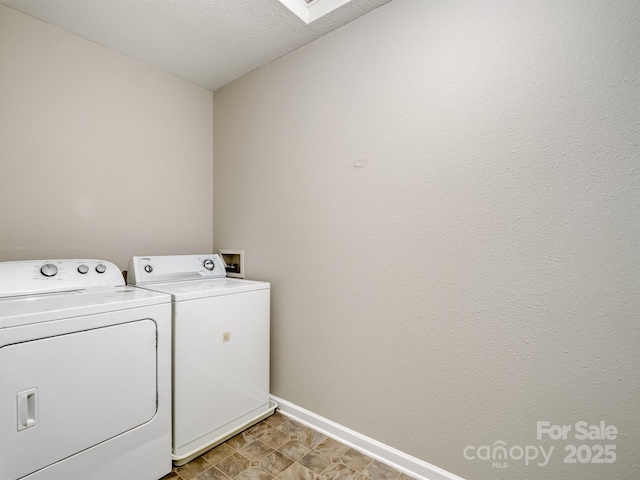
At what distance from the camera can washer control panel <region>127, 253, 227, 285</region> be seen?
1820mm

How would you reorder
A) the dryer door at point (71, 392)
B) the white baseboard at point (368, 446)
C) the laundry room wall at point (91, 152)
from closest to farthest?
the dryer door at point (71, 392) → the white baseboard at point (368, 446) → the laundry room wall at point (91, 152)

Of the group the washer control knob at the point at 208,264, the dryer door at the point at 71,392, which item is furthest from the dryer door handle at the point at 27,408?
the washer control knob at the point at 208,264

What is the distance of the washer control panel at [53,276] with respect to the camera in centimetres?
138

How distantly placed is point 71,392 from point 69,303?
34 cm

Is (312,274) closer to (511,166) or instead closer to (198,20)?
(511,166)

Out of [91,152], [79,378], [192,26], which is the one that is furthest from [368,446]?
[192,26]

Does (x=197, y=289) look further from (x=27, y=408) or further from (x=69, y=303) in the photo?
(x=27, y=408)

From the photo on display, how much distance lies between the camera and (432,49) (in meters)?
1.39

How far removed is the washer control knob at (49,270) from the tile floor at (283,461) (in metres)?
1.13

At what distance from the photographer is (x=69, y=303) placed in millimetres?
1232

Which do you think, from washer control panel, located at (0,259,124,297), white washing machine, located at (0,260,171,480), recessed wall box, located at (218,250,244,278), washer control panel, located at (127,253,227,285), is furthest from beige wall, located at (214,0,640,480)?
washer control panel, located at (0,259,124,297)

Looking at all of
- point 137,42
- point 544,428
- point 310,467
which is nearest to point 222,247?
point 137,42

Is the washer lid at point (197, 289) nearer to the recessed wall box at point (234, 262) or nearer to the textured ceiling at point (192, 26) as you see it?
the recessed wall box at point (234, 262)

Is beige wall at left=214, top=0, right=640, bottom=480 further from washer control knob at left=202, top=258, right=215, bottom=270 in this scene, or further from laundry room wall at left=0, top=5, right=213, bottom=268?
laundry room wall at left=0, top=5, right=213, bottom=268
